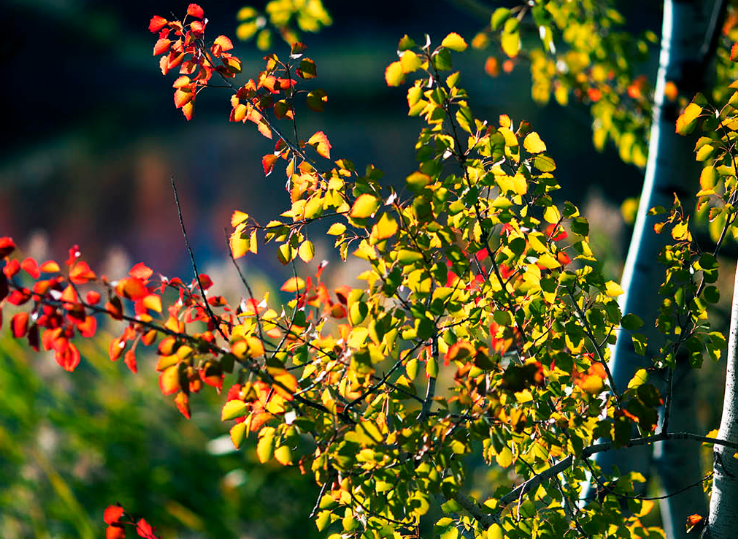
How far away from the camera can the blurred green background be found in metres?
2.29

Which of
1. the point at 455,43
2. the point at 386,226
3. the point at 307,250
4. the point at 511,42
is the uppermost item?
the point at 511,42

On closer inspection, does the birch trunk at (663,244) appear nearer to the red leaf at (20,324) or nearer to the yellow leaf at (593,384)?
the yellow leaf at (593,384)

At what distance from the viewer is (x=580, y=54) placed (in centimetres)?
232

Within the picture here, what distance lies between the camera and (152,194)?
869 cm

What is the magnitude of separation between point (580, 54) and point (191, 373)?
2.15 m

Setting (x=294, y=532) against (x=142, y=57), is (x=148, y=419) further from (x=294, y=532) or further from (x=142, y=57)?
(x=142, y=57)

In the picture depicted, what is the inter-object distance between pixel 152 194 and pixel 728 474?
8.72m

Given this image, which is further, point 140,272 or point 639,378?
point 639,378

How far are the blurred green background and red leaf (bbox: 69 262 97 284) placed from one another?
978 millimetres

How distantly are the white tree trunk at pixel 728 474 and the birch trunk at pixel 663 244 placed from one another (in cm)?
31

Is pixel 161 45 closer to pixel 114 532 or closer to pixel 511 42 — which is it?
pixel 511 42

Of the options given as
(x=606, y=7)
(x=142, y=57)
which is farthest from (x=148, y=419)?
(x=142, y=57)

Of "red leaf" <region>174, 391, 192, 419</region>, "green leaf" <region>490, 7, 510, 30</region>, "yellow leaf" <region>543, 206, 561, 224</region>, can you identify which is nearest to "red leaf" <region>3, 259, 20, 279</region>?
"red leaf" <region>174, 391, 192, 419</region>

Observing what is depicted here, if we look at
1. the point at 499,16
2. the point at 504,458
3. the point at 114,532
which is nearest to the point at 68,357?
the point at 114,532
